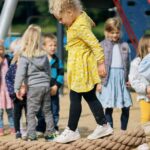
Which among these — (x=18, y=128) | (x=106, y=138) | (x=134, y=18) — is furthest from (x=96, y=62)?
(x=134, y=18)

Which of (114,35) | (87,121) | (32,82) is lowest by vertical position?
(87,121)

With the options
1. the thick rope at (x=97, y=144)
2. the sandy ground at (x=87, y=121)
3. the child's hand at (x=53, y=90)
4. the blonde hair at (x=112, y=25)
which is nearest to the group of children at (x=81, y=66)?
the thick rope at (x=97, y=144)

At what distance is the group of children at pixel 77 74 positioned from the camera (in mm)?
5652

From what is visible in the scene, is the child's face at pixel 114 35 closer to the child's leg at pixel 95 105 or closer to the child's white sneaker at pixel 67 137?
the child's leg at pixel 95 105

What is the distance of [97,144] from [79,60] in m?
0.76

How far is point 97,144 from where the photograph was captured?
5551 millimetres

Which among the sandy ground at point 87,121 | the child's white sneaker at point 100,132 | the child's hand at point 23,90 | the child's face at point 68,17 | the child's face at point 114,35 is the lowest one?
the sandy ground at point 87,121

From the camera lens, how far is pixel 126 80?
798cm

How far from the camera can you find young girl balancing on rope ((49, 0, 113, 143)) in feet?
18.3

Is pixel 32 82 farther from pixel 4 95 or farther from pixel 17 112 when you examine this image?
pixel 4 95

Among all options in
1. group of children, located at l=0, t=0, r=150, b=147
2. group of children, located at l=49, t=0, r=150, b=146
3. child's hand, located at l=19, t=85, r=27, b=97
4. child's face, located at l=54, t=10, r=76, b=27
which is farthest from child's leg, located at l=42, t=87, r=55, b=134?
child's face, located at l=54, t=10, r=76, b=27

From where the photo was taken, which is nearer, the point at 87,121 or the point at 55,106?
the point at 55,106

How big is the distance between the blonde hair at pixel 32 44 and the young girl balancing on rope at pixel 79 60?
68.9 inches

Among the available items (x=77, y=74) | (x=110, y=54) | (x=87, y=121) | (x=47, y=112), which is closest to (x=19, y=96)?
(x=47, y=112)
